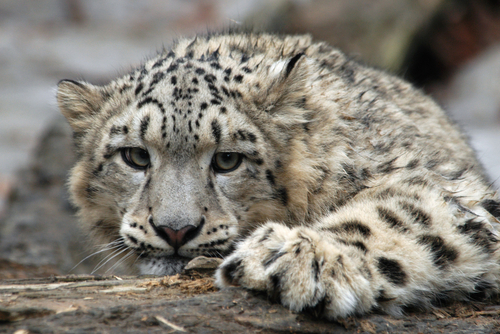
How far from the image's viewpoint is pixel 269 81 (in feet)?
14.4

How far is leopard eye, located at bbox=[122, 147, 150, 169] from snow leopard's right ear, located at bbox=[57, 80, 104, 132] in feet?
2.48

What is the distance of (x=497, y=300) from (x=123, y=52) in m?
18.8

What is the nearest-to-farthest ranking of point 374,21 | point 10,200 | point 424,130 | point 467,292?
point 467,292 → point 424,130 → point 10,200 → point 374,21

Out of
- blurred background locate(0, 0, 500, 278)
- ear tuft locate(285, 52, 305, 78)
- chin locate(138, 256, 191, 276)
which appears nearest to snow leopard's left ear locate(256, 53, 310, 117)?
ear tuft locate(285, 52, 305, 78)

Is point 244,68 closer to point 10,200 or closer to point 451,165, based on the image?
point 451,165

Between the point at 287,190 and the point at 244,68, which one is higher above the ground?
the point at 244,68

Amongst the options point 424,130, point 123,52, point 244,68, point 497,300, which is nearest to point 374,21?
point 424,130

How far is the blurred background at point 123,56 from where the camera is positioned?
7.49 m

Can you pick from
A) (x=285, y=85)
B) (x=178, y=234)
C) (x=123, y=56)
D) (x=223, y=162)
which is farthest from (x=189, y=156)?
(x=123, y=56)

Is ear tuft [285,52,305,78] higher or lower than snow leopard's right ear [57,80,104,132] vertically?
higher

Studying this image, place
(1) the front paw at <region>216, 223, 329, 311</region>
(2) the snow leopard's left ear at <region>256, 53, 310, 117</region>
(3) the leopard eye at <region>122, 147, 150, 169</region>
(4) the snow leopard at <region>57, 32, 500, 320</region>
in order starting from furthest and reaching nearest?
(2) the snow leopard's left ear at <region>256, 53, 310, 117</region> < (3) the leopard eye at <region>122, 147, 150, 169</region> < (4) the snow leopard at <region>57, 32, 500, 320</region> < (1) the front paw at <region>216, 223, 329, 311</region>

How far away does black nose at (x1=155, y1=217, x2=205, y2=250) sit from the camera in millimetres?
3650

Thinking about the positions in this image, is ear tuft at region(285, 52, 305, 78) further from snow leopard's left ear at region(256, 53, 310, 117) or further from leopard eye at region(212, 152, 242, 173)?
leopard eye at region(212, 152, 242, 173)

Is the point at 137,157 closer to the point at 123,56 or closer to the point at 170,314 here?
the point at 170,314
